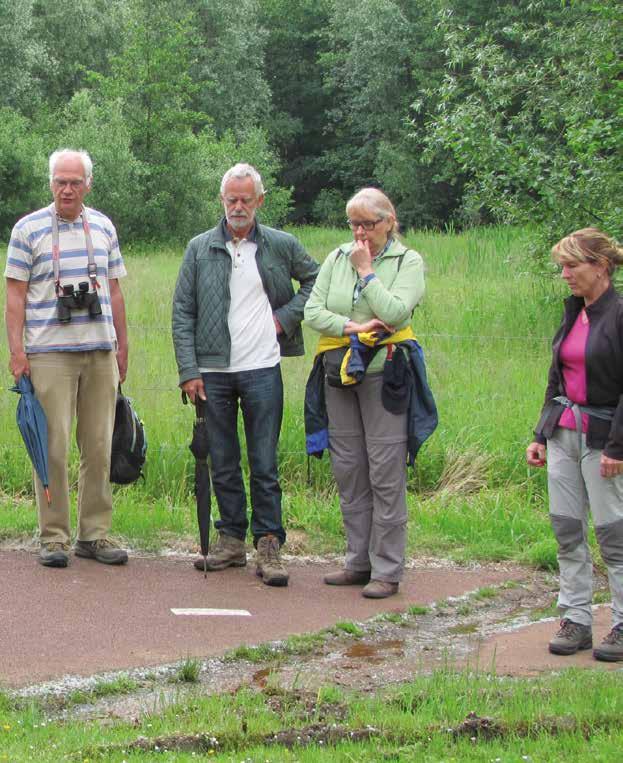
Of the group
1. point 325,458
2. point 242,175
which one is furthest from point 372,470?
point 325,458

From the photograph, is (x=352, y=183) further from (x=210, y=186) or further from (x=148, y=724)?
(x=148, y=724)

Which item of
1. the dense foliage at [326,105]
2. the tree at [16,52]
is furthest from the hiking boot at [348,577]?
the tree at [16,52]

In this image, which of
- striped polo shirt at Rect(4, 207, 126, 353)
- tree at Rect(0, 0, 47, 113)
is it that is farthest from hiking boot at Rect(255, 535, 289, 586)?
tree at Rect(0, 0, 47, 113)

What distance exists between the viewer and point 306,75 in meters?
62.0

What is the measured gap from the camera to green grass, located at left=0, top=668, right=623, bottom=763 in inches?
159

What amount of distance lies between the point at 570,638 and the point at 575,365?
1253 mm

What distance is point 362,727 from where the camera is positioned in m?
4.28

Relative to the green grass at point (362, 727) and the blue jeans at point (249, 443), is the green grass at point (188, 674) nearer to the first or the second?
the green grass at point (362, 727)

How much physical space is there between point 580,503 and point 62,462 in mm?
2936

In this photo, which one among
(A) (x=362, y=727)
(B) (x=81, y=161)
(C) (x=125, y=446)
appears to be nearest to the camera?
(A) (x=362, y=727)

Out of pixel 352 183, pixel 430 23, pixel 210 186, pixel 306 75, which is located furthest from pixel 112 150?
pixel 306 75

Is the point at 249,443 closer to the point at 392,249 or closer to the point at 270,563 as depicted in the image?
the point at 270,563

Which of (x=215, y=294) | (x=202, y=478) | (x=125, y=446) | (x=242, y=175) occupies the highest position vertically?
(x=242, y=175)

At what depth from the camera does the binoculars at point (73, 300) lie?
259 inches
